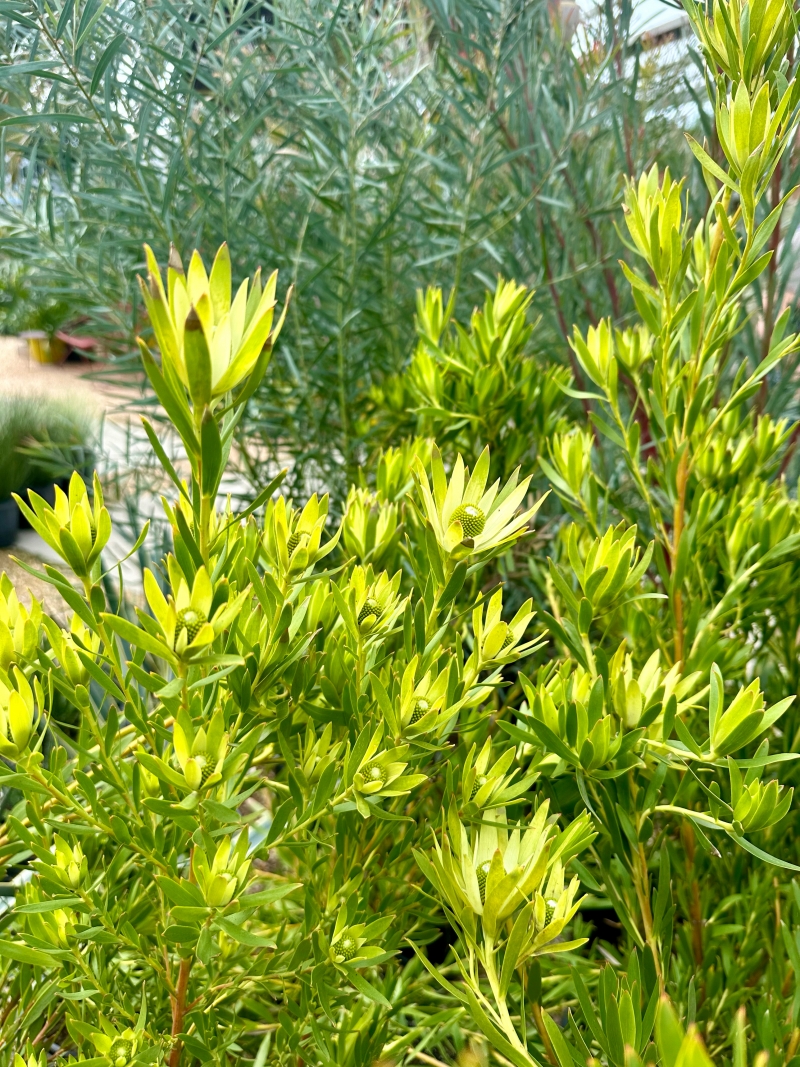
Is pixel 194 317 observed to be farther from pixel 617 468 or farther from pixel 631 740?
pixel 617 468

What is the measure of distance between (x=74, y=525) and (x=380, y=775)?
0.41ft

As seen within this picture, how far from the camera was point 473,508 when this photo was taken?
26 cm

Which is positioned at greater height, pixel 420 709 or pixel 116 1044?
pixel 420 709

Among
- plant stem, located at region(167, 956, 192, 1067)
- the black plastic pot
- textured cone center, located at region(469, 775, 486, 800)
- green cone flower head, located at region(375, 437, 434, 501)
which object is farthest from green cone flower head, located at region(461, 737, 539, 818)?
the black plastic pot

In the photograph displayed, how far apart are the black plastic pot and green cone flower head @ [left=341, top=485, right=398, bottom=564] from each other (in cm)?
138

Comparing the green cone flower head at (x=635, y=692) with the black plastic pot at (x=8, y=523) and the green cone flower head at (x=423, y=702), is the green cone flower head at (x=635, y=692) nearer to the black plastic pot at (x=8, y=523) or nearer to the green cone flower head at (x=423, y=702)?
the green cone flower head at (x=423, y=702)

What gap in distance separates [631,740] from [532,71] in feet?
2.23

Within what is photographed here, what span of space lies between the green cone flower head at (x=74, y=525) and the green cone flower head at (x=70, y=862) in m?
0.09

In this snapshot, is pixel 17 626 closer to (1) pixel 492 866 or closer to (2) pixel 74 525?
(2) pixel 74 525

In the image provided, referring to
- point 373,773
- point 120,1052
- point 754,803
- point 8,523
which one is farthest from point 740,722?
point 8,523

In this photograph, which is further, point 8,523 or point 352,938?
point 8,523

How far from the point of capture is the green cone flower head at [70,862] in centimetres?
25

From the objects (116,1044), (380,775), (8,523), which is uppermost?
(380,775)

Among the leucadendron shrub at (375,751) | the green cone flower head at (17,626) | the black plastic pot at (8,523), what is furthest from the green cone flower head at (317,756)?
the black plastic pot at (8,523)
